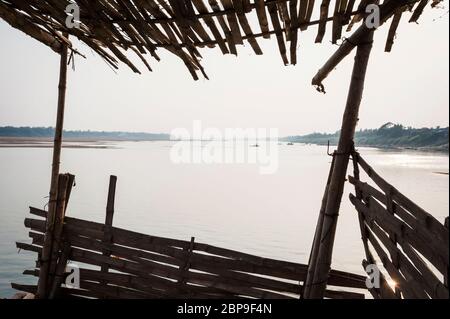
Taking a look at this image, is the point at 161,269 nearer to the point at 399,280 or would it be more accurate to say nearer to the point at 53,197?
the point at 53,197

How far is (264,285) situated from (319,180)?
28.9m

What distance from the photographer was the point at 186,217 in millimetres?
16906

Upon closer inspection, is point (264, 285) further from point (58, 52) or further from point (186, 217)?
point (186, 217)

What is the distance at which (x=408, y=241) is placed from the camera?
2.73 m

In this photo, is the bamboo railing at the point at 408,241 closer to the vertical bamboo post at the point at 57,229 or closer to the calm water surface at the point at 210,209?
the vertical bamboo post at the point at 57,229

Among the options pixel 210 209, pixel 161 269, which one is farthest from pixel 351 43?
pixel 210 209

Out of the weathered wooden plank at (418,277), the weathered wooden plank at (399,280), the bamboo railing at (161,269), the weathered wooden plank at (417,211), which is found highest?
the weathered wooden plank at (417,211)

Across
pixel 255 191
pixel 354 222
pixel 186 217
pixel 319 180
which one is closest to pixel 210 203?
pixel 186 217

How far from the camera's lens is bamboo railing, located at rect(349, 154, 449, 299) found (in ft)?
7.13

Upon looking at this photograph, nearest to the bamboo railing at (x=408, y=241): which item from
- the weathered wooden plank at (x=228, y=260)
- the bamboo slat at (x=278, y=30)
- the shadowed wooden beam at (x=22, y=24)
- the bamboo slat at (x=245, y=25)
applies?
the weathered wooden plank at (x=228, y=260)

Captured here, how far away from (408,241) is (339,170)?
41.3 inches

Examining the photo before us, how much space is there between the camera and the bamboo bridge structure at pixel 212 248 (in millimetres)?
2668

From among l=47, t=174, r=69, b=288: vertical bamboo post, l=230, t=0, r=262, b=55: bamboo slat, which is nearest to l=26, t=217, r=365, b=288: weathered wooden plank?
l=47, t=174, r=69, b=288: vertical bamboo post

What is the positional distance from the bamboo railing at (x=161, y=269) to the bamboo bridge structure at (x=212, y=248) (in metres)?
0.01
